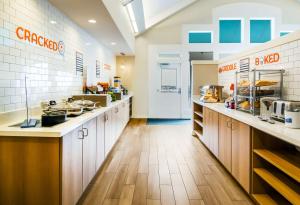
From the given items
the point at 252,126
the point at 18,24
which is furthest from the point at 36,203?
the point at 252,126

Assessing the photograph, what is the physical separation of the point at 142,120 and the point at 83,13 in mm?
5009

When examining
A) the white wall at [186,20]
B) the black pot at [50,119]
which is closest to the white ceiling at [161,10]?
the white wall at [186,20]

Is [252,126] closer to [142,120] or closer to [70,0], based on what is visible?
[70,0]

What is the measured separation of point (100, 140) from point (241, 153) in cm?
179

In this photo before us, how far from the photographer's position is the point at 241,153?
8.45 ft

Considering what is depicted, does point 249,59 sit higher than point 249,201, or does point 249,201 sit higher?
point 249,59

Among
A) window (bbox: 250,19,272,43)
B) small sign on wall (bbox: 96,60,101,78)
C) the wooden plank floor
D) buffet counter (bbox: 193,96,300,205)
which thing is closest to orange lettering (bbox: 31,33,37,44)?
the wooden plank floor

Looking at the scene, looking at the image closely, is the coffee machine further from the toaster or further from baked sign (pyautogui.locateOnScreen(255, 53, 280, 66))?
baked sign (pyautogui.locateOnScreen(255, 53, 280, 66))

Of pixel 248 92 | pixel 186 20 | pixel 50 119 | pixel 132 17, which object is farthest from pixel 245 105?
pixel 186 20

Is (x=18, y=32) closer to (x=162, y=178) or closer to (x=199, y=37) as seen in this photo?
(x=162, y=178)

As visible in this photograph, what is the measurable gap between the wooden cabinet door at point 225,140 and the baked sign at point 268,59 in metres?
0.99

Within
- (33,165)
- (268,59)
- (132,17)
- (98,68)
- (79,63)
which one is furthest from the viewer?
(132,17)

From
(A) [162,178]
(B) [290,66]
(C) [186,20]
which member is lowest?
(A) [162,178]

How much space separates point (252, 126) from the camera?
2271 mm
